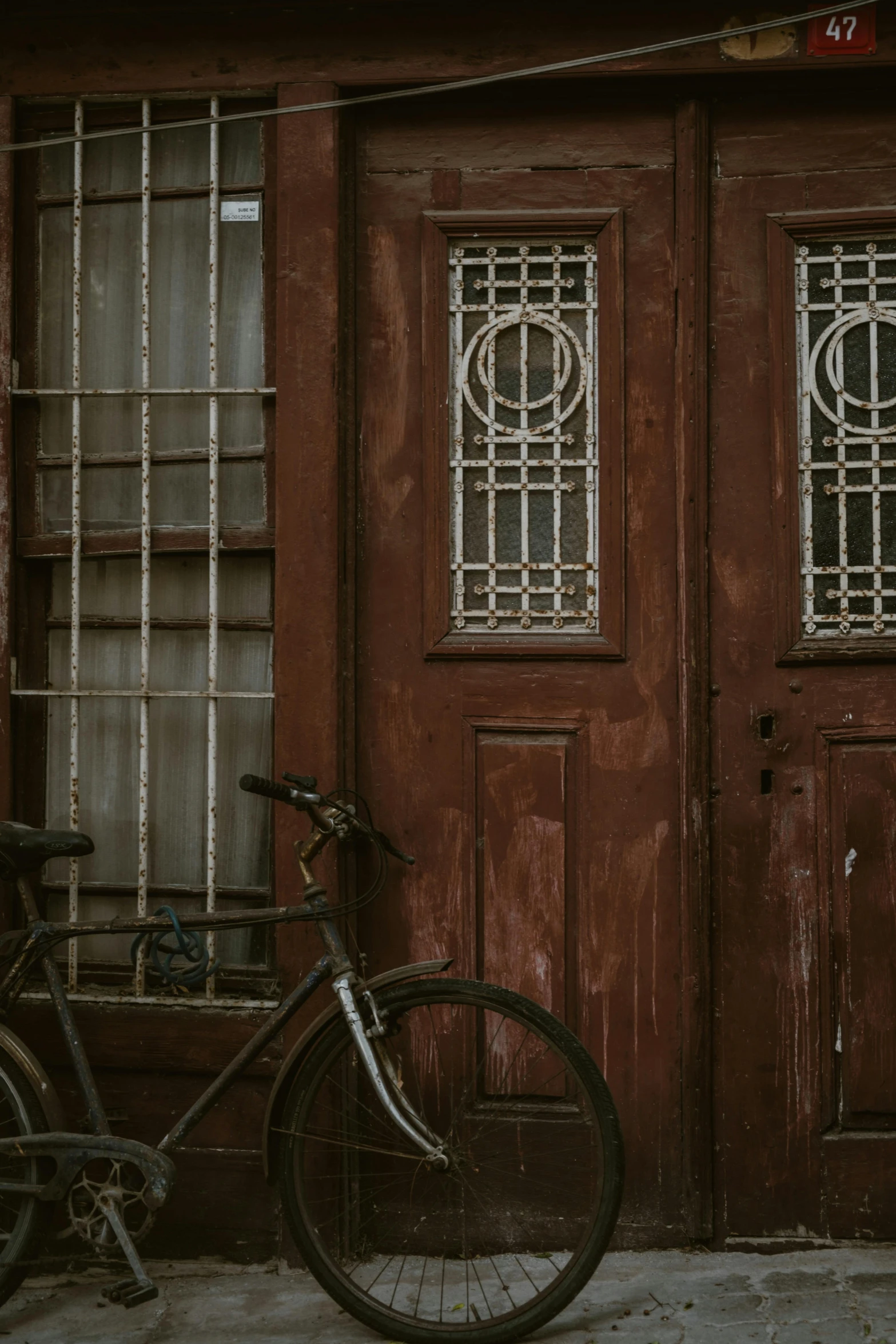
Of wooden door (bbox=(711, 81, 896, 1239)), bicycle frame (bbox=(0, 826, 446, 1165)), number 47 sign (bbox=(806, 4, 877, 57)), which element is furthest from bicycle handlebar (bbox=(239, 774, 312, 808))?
number 47 sign (bbox=(806, 4, 877, 57))

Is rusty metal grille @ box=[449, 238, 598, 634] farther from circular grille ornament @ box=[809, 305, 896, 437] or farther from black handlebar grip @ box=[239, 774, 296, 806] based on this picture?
black handlebar grip @ box=[239, 774, 296, 806]

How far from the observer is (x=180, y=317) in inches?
136

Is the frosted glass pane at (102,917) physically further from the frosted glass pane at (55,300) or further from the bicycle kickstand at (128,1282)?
the frosted glass pane at (55,300)

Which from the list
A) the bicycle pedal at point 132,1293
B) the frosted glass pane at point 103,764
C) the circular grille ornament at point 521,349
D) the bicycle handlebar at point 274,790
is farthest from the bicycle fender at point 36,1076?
the circular grille ornament at point 521,349

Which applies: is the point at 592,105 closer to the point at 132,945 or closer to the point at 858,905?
the point at 858,905

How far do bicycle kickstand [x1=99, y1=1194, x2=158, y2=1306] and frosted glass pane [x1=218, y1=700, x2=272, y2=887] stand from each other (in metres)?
0.92

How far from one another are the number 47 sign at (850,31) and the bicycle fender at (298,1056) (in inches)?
103

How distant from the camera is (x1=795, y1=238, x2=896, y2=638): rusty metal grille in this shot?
327 cm

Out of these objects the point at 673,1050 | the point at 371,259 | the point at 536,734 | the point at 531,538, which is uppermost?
the point at 371,259

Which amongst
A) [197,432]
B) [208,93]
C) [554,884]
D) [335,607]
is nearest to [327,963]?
[554,884]

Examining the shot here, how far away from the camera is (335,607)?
324cm

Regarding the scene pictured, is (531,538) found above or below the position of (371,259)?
below

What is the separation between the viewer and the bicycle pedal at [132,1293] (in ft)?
9.00

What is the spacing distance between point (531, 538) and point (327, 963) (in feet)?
4.28
